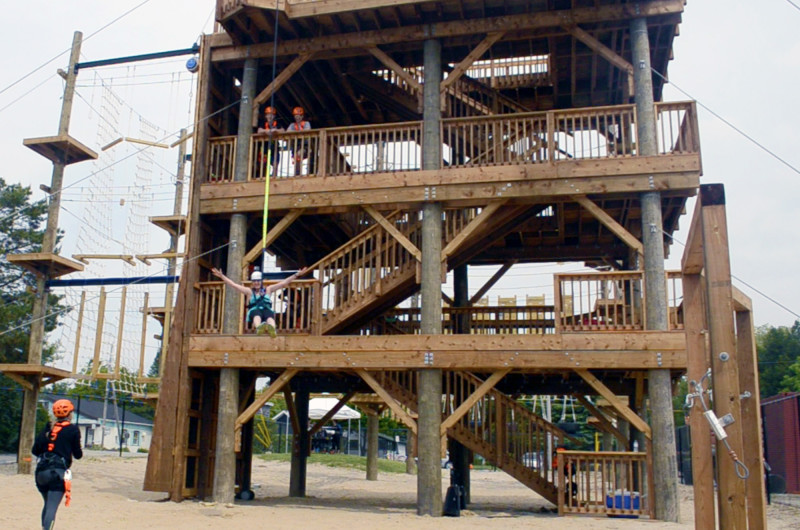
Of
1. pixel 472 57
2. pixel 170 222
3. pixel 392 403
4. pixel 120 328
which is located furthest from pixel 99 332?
pixel 472 57

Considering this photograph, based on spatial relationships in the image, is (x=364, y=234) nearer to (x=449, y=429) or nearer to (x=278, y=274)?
(x=449, y=429)

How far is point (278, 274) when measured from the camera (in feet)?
72.7

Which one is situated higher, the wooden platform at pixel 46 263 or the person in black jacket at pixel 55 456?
the wooden platform at pixel 46 263

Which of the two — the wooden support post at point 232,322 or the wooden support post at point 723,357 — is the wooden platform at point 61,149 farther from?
the wooden support post at point 723,357

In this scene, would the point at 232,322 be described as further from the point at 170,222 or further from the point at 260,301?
the point at 170,222

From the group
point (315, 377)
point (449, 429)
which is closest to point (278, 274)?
point (315, 377)

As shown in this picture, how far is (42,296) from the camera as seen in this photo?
1938 centimetres

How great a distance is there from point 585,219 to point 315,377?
24.1 feet

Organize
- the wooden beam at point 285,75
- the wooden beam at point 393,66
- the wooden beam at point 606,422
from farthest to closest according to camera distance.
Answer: the wooden beam at point 285,75
the wooden beam at point 606,422
the wooden beam at point 393,66

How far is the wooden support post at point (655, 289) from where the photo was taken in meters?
13.8

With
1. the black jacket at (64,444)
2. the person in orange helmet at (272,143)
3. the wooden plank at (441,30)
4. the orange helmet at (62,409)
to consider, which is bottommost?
the black jacket at (64,444)

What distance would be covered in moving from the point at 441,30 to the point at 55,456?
11.2 m

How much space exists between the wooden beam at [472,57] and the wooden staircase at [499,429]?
5.79 meters

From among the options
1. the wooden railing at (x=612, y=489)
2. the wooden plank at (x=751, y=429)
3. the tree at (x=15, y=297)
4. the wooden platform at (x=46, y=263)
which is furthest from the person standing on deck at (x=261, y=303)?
the tree at (x=15, y=297)
